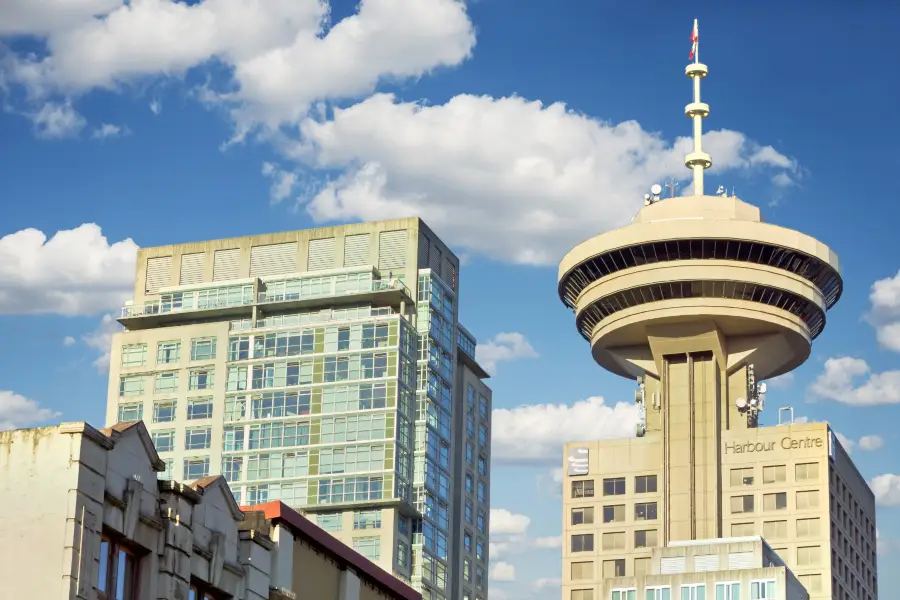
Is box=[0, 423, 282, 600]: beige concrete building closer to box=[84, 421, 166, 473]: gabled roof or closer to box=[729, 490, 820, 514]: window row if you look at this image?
box=[84, 421, 166, 473]: gabled roof

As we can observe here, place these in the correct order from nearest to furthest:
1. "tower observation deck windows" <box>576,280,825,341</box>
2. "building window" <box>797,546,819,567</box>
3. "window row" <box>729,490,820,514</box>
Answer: "tower observation deck windows" <box>576,280,825,341</box>, "building window" <box>797,546,819,567</box>, "window row" <box>729,490,820,514</box>

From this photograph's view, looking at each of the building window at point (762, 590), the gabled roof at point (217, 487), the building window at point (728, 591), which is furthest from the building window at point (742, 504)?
the gabled roof at point (217, 487)

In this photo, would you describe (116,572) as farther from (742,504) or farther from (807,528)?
(742,504)

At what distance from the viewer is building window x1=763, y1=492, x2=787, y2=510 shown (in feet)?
651

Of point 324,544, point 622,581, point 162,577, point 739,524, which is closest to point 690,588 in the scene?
point 622,581

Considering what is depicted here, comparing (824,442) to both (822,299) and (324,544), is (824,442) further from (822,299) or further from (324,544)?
(324,544)

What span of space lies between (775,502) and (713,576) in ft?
Result: 158

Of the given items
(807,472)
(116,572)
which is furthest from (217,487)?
(807,472)

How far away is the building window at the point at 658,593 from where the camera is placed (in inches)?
6176

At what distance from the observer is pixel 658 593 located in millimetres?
157500

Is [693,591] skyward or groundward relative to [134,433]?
skyward

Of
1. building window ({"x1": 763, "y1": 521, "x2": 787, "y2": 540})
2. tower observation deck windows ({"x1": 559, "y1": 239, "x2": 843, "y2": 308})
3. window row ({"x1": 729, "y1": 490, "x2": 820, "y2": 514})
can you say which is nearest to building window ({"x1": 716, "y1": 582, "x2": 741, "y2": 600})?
building window ({"x1": 763, "y1": 521, "x2": 787, "y2": 540})

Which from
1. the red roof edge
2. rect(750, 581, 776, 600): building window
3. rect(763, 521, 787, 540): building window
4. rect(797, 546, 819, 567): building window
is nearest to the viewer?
the red roof edge

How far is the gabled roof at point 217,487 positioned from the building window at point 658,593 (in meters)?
111
